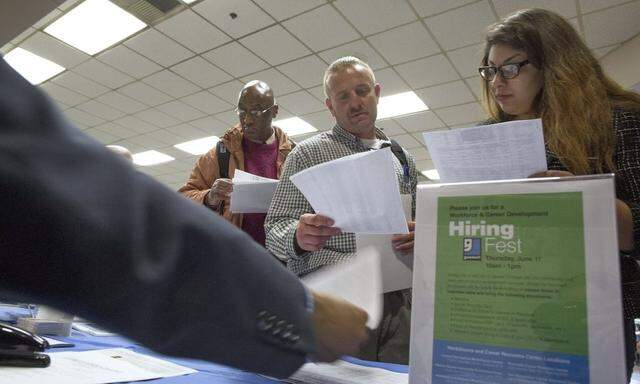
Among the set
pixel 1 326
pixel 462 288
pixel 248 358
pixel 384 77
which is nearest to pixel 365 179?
pixel 462 288

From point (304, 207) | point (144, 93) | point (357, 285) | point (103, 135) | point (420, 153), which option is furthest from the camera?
point (420, 153)

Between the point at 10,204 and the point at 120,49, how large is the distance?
4033 millimetres

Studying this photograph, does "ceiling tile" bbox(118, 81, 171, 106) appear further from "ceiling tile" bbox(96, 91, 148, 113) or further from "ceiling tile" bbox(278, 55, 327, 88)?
"ceiling tile" bbox(278, 55, 327, 88)

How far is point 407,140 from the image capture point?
5.56 metres

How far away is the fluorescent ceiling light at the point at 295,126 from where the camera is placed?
5070 mm

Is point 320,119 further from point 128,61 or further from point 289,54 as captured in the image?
point 128,61

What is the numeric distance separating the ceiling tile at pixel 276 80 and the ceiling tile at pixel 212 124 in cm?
97

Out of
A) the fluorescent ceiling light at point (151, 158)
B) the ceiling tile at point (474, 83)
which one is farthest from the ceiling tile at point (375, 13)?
the fluorescent ceiling light at point (151, 158)

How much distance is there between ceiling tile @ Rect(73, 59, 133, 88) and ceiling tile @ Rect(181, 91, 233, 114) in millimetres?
644

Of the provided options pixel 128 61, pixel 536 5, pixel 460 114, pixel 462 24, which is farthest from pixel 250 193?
pixel 460 114

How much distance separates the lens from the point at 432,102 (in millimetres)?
4383

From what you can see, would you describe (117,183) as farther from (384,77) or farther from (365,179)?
(384,77)

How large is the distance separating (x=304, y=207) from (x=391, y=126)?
13.3 feet

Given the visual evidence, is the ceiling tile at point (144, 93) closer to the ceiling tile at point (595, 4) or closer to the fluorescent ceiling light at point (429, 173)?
the ceiling tile at point (595, 4)
